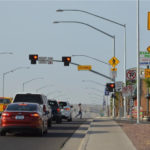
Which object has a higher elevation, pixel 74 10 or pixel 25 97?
pixel 74 10

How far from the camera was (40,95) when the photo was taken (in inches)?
1171

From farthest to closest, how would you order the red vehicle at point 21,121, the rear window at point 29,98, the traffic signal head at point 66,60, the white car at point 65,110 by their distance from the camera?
the traffic signal head at point 66,60
the white car at point 65,110
the rear window at point 29,98
the red vehicle at point 21,121

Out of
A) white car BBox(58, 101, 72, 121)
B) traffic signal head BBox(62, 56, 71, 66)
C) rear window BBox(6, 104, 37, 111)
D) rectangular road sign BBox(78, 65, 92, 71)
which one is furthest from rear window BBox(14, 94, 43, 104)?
rectangular road sign BBox(78, 65, 92, 71)

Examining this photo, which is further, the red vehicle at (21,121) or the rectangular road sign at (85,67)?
the rectangular road sign at (85,67)

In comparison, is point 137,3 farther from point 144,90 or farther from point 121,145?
point 144,90

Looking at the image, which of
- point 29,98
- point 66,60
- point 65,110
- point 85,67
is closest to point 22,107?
point 29,98

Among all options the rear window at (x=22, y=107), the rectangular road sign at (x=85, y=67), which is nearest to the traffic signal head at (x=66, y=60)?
the rectangular road sign at (x=85, y=67)

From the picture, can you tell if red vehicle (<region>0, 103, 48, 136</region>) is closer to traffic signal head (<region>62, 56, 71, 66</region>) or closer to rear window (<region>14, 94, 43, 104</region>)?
rear window (<region>14, 94, 43, 104</region>)

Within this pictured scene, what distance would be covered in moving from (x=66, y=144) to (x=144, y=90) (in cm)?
6993

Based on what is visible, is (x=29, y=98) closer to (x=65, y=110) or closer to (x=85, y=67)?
(x=65, y=110)

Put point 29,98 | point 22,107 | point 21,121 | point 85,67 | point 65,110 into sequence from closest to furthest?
point 21,121, point 22,107, point 29,98, point 65,110, point 85,67

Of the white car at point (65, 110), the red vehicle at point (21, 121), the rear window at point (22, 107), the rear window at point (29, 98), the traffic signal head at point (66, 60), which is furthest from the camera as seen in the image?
the traffic signal head at point (66, 60)

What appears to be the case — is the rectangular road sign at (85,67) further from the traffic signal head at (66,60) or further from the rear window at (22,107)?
the rear window at (22,107)

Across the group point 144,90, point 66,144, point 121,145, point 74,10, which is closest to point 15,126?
point 66,144
